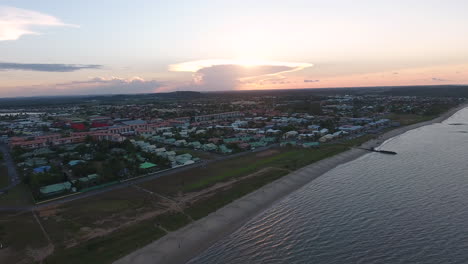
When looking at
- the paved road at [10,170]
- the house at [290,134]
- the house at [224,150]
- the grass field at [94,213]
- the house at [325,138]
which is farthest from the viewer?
the house at [290,134]

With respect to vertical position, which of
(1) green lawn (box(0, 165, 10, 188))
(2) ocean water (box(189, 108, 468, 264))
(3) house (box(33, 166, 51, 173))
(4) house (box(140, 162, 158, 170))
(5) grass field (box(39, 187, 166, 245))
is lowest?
(2) ocean water (box(189, 108, 468, 264))

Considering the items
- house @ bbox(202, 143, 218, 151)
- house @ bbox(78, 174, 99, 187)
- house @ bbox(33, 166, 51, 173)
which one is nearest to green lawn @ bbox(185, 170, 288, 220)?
house @ bbox(78, 174, 99, 187)

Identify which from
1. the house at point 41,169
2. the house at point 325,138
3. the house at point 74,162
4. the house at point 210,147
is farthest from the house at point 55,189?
the house at point 325,138

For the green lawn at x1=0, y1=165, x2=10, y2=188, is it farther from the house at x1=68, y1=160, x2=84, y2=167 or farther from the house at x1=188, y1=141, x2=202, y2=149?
the house at x1=188, y1=141, x2=202, y2=149

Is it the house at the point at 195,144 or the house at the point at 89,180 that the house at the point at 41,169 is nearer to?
the house at the point at 89,180

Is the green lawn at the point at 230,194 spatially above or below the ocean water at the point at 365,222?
above

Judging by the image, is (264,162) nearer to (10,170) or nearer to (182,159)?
(182,159)

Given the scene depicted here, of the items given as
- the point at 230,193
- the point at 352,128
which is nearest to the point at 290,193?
the point at 230,193
